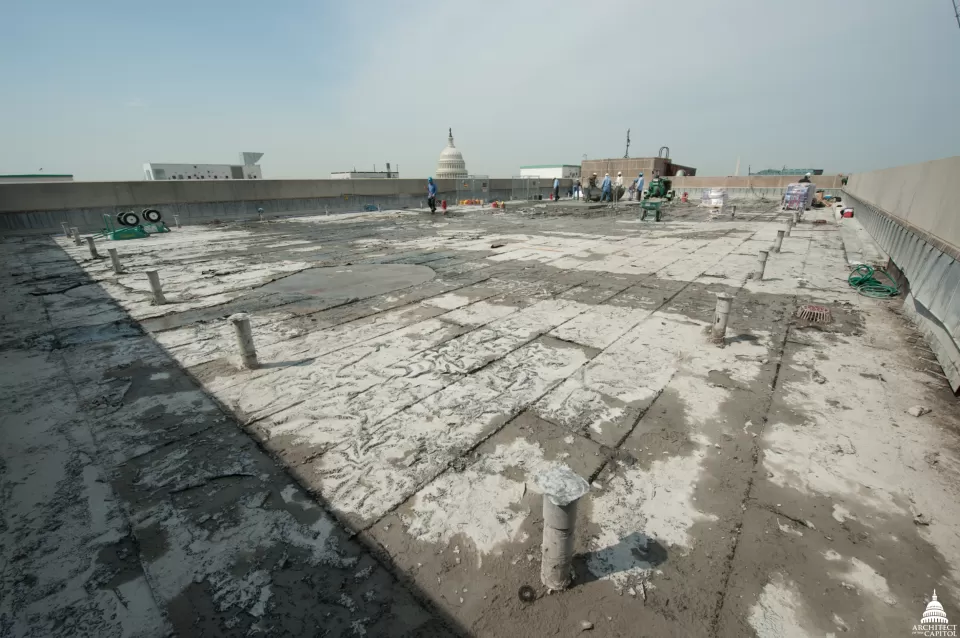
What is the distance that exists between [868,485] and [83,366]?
7728mm

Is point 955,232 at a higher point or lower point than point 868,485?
higher

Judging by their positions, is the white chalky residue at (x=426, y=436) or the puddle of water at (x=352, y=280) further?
the puddle of water at (x=352, y=280)

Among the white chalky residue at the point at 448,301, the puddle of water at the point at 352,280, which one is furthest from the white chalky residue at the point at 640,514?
the puddle of water at the point at 352,280

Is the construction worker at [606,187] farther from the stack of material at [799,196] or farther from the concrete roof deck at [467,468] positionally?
the concrete roof deck at [467,468]

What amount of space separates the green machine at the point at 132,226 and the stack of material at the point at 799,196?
30652mm

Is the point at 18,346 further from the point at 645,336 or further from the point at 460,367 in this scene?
the point at 645,336

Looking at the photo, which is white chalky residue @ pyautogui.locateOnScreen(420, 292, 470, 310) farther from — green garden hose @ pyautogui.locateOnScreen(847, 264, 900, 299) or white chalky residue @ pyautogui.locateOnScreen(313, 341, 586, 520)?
green garden hose @ pyautogui.locateOnScreen(847, 264, 900, 299)

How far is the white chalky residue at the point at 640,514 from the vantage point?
236 centimetres

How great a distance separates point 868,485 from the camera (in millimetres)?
2895

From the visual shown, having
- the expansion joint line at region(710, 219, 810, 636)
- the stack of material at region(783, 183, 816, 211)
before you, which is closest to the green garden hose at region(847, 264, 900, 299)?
the expansion joint line at region(710, 219, 810, 636)

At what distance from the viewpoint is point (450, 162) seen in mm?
83562

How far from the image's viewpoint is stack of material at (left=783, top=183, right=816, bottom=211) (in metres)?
22.2

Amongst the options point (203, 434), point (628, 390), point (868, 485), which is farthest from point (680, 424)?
point (203, 434)

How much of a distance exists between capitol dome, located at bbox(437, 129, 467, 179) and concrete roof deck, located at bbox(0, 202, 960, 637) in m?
82.8
